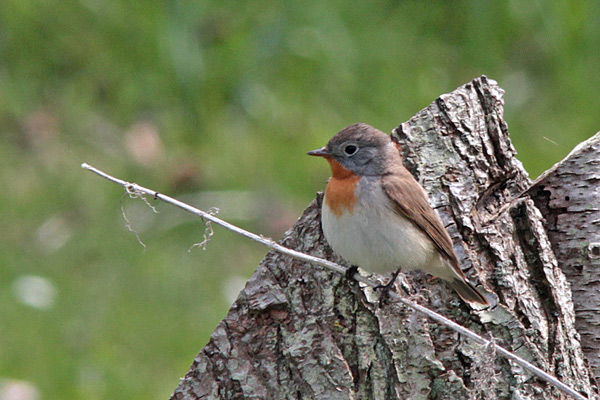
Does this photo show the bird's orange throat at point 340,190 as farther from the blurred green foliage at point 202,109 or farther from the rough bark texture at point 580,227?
the blurred green foliage at point 202,109

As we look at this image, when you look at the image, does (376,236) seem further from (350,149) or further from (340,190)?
(350,149)

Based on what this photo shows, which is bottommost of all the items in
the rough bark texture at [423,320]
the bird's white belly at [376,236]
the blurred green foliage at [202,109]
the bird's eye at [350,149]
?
the rough bark texture at [423,320]

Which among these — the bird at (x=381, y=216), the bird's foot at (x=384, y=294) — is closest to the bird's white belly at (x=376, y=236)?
the bird at (x=381, y=216)

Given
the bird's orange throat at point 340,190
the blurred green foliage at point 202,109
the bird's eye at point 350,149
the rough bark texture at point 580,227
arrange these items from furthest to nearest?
the blurred green foliage at point 202,109 < the bird's eye at point 350,149 < the rough bark texture at point 580,227 < the bird's orange throat at point 340,190

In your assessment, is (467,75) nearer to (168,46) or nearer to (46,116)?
(168,46)

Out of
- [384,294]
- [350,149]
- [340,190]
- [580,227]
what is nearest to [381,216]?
[340,190]

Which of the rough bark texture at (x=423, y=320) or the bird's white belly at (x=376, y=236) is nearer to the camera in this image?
the rough bark texture at (x=423, y=320)
